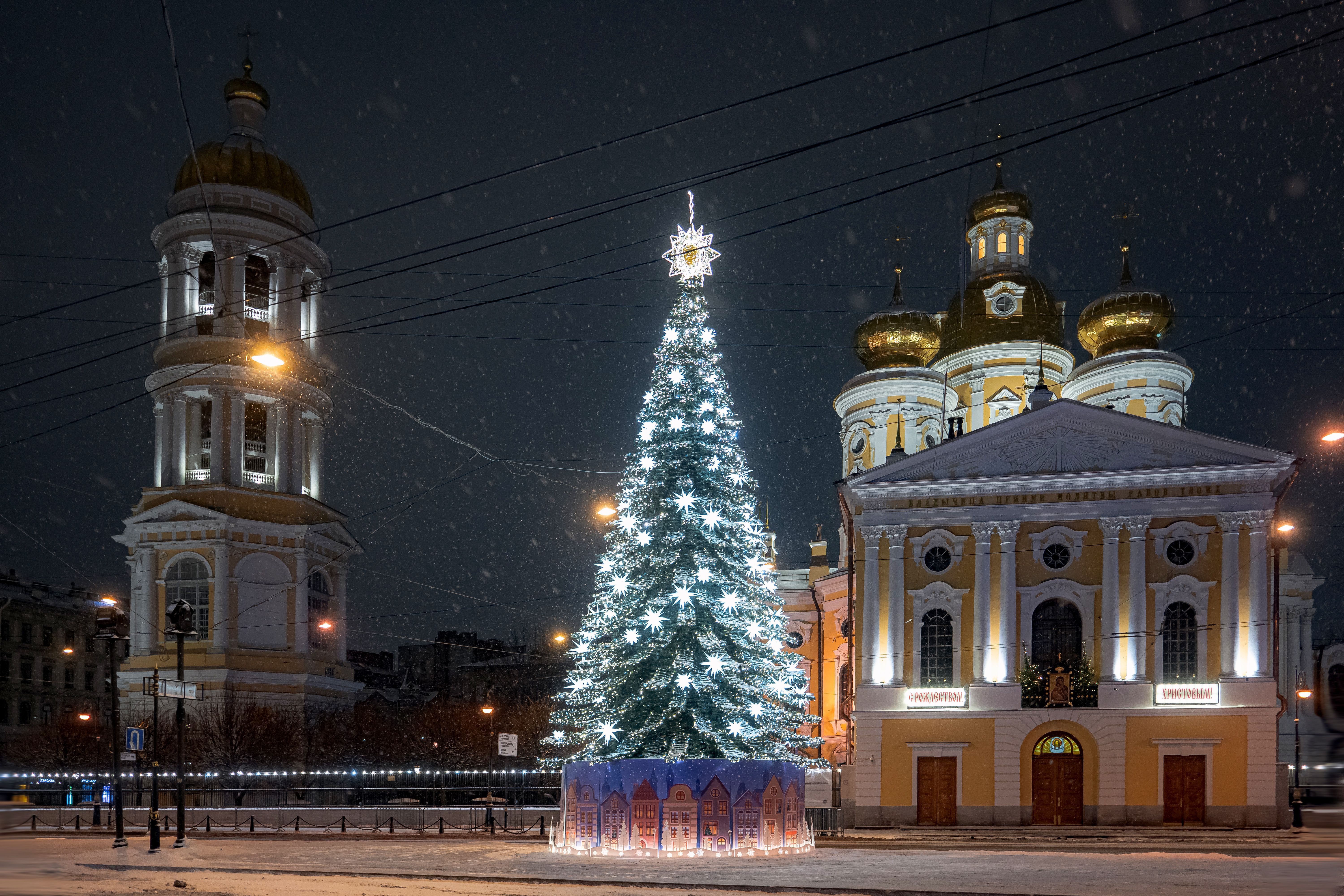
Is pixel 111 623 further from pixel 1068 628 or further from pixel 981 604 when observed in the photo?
pixel 1068 628

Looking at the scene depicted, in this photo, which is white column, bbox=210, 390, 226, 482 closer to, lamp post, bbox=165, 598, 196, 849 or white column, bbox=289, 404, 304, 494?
white column, bbox=289, 404, 304, 494

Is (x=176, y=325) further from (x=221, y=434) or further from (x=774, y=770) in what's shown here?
(x=774, y=770)

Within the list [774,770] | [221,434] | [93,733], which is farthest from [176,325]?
[774,770]

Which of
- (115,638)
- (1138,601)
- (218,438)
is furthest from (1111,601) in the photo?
(218,438)

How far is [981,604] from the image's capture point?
39250 millimetres

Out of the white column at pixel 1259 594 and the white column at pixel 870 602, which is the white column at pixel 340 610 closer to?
the white column at pixel 870 602

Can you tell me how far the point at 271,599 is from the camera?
180 feet

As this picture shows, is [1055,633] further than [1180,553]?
Yes

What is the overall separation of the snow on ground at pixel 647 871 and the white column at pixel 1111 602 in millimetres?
14197

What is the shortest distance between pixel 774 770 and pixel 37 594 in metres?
71.8

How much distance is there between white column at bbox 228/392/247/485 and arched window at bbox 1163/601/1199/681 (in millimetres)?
38141

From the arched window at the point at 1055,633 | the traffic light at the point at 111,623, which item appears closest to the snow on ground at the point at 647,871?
the traffic light at the point at 111,623

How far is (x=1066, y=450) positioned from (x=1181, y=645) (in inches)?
271

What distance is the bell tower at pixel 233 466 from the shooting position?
175ft
